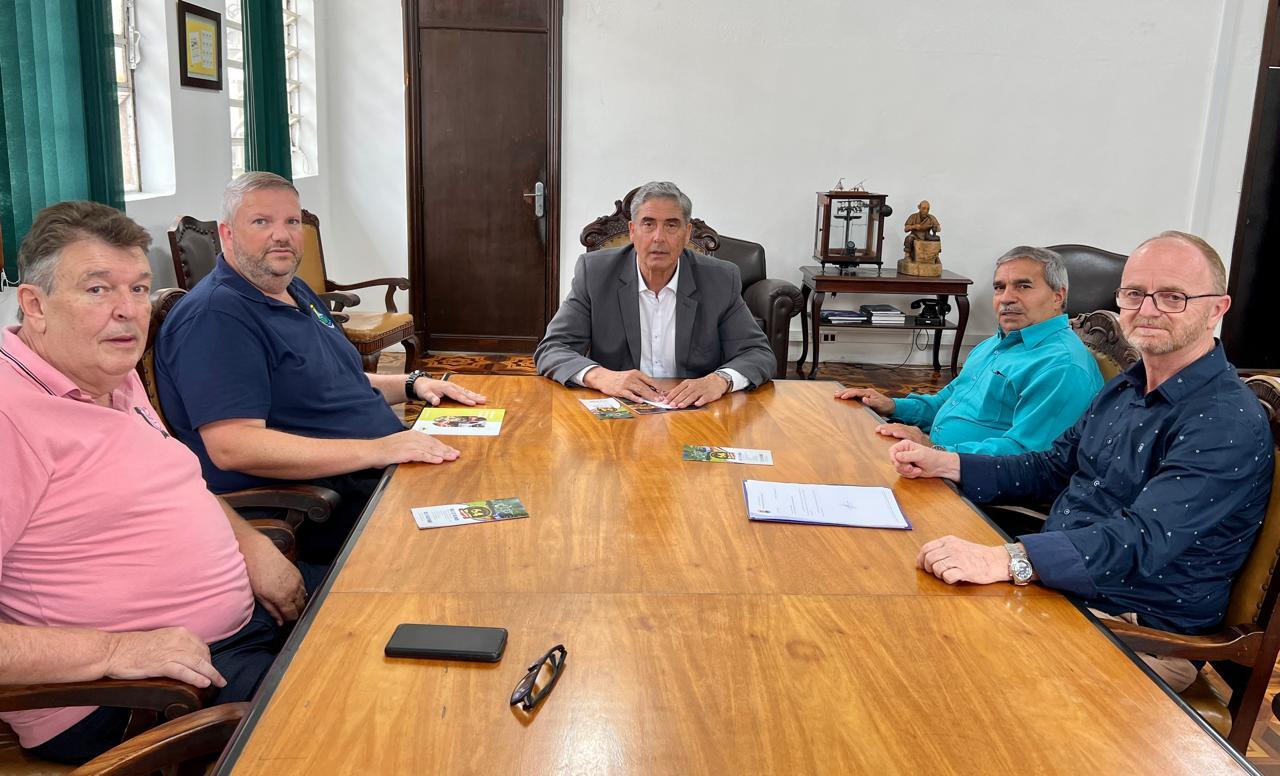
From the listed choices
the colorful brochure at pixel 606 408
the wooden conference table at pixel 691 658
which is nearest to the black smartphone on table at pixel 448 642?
the wooden conference table at pixel 691 658

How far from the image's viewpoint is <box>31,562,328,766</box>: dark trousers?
151cm

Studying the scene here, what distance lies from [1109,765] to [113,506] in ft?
4.87

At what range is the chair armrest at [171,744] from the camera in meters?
1.26

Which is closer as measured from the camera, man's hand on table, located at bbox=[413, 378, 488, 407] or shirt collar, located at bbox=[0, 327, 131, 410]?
shirt collar, located at bbox=[0, 327, 131, 410]

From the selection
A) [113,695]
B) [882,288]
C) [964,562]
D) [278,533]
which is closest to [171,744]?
[113,695]

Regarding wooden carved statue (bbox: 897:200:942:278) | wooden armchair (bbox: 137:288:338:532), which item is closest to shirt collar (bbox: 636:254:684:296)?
wooden armchair (bbox: 137:288:338:532)

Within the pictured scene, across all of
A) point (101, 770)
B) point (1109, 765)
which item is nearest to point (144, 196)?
point (101, 770)

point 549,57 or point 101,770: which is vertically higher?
point 549,57

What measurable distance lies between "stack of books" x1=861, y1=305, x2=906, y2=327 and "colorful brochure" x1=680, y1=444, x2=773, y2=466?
3906mm

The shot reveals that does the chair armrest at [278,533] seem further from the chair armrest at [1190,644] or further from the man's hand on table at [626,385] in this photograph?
the chair armrest at [1190,644]

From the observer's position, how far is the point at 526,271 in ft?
21.4

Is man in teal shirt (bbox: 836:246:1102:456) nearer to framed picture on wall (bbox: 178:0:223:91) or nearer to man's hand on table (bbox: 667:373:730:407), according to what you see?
man's hand on table (bbox: 667:373:730:407)

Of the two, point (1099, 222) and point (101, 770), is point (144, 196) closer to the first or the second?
point (101, 770)

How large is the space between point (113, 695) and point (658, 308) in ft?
7.25
